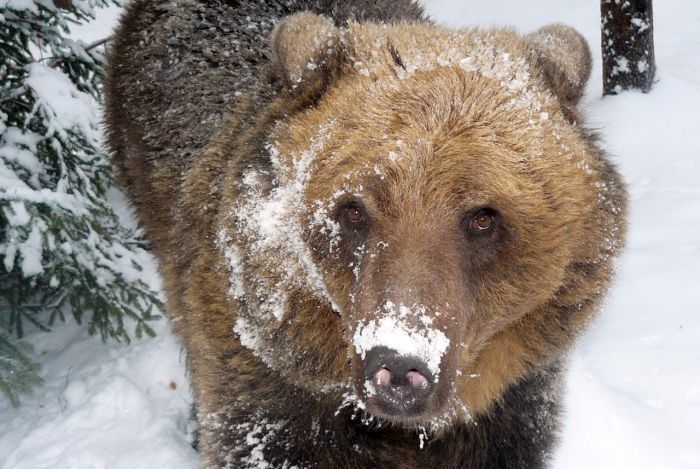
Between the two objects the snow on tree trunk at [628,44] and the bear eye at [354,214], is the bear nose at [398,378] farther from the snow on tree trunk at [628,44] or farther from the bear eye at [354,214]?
the snow on tree trunk at [628,44]

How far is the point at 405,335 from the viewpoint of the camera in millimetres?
2314

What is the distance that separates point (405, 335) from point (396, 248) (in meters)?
0.35

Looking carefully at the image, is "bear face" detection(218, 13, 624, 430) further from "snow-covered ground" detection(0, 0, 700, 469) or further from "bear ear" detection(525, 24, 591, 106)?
"snow-covered ground" detection(0, 0, 700, 469)

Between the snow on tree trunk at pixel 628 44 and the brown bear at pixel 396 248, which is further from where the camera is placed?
the snow on tree trunk at pixel 628 44

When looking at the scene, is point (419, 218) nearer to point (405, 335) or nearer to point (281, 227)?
point (405, 335)

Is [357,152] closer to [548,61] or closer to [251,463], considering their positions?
[548,61]

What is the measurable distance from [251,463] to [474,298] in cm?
119

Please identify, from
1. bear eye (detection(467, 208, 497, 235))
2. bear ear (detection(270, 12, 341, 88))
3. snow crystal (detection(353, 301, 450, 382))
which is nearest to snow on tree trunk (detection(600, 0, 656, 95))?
bear ear (detection(270, 12, 341, 88))

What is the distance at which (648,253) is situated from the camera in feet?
20.6

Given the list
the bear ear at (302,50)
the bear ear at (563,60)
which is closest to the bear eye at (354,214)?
the bear ear at (302,50)

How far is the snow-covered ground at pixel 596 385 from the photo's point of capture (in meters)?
4.59

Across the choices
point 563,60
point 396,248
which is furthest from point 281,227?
point 563,60

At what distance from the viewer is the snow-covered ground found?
459 centimetres

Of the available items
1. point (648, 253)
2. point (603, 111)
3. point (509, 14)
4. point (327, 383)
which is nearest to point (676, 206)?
point (648, 253)
